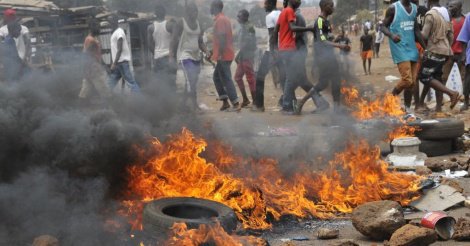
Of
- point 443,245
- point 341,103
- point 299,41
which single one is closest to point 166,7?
point 299,41

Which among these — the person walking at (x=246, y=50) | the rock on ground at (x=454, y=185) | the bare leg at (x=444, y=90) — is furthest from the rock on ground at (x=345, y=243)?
the person walking at (x=246, y=50)

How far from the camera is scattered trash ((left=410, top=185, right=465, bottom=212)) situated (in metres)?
5.23

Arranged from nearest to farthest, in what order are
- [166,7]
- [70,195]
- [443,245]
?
[443,245]
[70,195]
[166,7]

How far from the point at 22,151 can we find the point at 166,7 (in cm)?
763

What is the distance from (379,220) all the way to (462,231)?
0.61m

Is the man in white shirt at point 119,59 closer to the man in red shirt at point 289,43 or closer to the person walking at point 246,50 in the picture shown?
the person walking at point 246,50

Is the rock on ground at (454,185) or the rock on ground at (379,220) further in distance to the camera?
the rock on ground at (454,185)

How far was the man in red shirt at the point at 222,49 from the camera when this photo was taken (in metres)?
11.1

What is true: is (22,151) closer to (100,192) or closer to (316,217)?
(100,192)

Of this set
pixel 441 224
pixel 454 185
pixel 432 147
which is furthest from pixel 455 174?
pixel 441 224

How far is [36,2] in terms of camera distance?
1586 cm

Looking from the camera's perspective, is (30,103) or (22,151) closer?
(22,151)

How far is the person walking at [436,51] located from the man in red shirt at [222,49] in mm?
3582

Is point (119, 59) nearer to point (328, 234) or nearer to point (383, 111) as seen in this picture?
point (383, 111)
